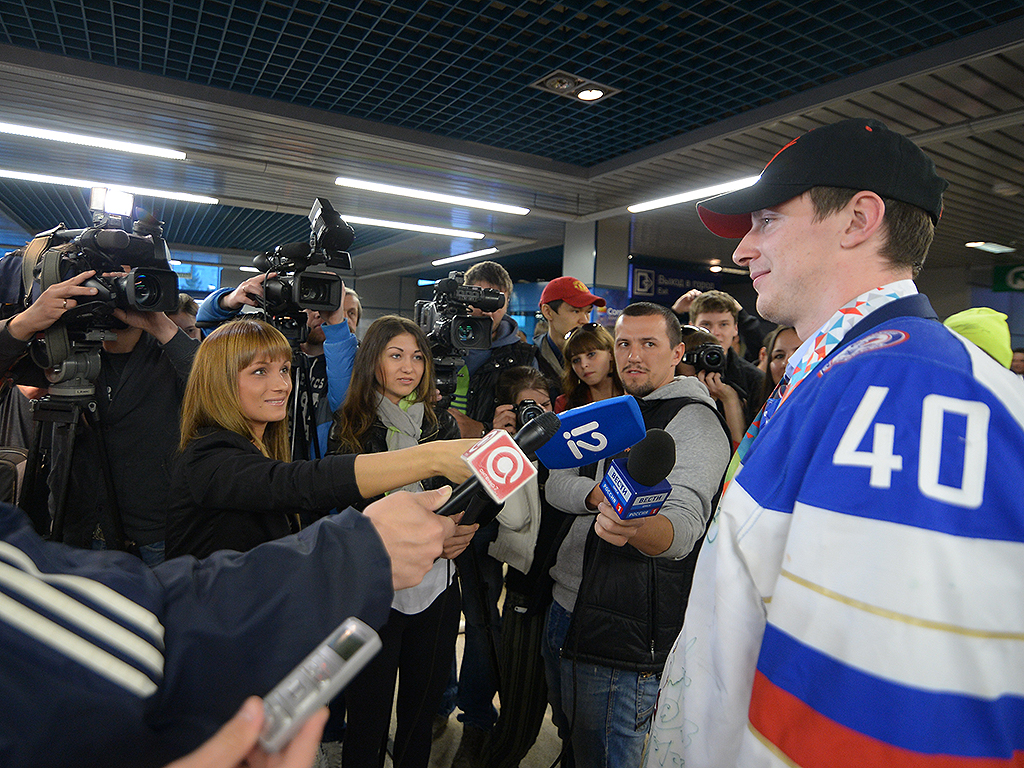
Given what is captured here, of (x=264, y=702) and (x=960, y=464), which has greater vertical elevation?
(x=960, y=464)

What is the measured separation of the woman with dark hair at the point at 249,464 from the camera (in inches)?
46.2

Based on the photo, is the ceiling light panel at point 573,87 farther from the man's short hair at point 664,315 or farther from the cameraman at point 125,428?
the cameraman at point 125,428

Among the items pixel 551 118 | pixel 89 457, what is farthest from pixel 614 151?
pixel 89 457

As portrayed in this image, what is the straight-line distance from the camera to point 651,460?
104 centimetres

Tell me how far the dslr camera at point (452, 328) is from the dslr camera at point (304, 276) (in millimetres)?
370

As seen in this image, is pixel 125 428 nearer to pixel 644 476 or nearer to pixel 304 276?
pixel 304 276

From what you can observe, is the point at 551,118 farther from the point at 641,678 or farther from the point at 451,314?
the point at 641,678

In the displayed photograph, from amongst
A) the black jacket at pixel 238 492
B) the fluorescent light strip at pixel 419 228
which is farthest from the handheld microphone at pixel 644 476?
the fluorescent light strip at pixel 419 228

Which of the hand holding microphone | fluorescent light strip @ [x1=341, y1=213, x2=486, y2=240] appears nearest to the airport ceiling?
fluorescent light strip @ [x1=341, y1=213, x2=486, y2=240]

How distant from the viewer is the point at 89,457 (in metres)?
1.71

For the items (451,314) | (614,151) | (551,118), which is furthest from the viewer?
(614,151)

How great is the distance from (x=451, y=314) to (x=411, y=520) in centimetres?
147

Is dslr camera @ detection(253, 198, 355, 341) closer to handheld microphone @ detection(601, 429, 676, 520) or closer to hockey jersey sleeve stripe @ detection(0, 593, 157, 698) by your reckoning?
handheld microphone @ detection(601, 429, 676, 520)

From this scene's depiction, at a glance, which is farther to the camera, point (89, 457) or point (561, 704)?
point (89, 457)
